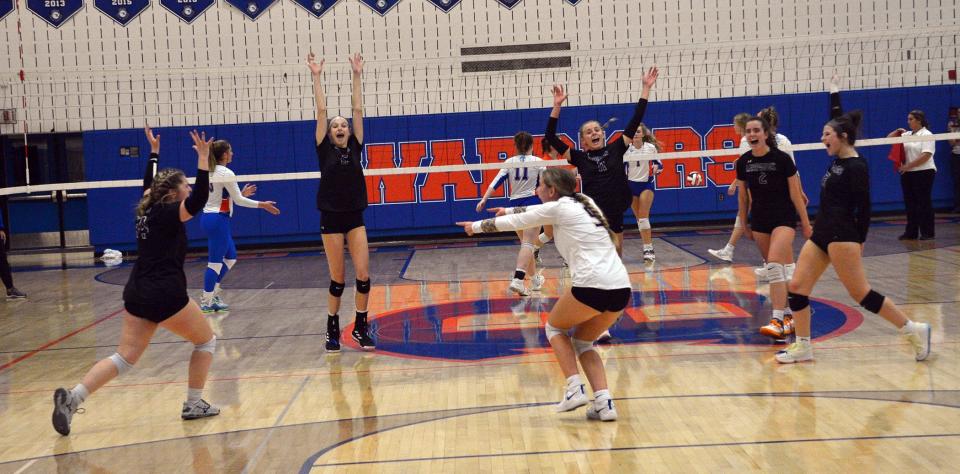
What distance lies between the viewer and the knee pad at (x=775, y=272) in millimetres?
7504

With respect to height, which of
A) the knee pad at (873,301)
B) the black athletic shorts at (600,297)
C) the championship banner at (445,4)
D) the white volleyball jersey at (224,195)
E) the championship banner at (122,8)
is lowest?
the knee pad at (873,301)

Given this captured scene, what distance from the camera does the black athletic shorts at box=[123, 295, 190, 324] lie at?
5.79 m

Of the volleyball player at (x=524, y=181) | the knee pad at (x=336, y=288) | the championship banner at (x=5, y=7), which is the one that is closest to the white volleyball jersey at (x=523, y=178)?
the volleyball player at (x=524, y=181)

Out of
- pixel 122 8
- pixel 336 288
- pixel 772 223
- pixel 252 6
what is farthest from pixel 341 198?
pixel 122 8

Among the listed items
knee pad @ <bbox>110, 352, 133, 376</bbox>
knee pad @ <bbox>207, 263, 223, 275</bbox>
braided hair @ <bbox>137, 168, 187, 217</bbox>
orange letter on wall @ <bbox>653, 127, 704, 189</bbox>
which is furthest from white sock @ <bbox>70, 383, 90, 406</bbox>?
orange letter on wall @ <bbox>653, 127, 704, 189</bbox>

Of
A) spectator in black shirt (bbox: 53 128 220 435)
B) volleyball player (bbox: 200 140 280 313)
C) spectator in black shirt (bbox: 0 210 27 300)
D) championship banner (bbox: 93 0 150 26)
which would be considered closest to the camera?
spectator in black shirt (bbox: 53 128 220 435)

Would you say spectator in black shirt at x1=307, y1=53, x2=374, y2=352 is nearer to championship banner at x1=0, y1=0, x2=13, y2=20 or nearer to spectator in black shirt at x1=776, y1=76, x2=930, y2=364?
spectator in black shirt at x1=776, y1=76, x2=930, y2=364

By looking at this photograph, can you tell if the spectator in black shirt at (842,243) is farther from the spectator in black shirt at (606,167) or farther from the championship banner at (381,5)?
the championship banner at (381,5)

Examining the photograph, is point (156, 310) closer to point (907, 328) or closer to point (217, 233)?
point (217, 233)

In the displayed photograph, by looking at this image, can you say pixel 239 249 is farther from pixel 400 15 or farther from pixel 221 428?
pixel 221 428

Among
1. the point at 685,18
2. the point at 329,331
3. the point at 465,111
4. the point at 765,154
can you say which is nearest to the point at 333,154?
the point at 329,331

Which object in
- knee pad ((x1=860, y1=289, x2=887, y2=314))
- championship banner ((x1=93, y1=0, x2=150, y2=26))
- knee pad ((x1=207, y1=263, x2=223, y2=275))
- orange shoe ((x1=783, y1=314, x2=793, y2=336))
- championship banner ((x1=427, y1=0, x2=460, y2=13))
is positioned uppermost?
championship banner ((x1=93, y1=0, x2=150, y2=26))

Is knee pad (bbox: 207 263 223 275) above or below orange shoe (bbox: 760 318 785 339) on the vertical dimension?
above

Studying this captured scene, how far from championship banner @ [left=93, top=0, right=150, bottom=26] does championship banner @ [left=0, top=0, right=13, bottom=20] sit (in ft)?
5.79
